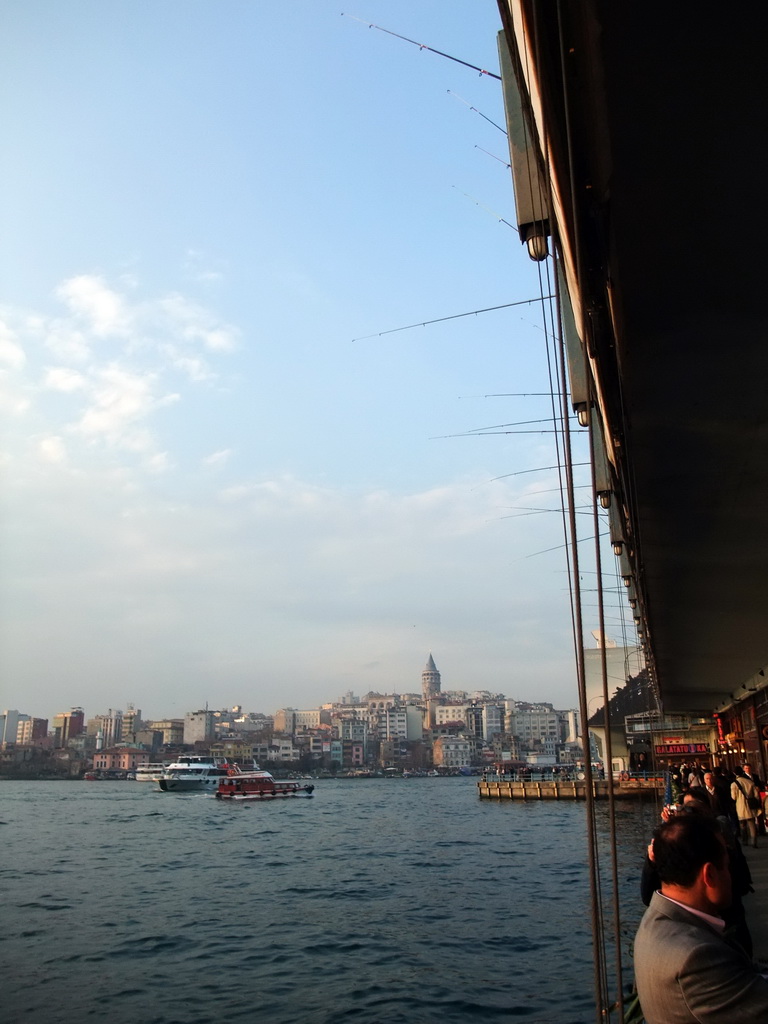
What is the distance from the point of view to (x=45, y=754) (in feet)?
486

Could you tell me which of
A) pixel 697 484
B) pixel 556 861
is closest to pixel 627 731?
pixel 556 861

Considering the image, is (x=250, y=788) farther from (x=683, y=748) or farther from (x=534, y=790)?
(x=683, y=748)

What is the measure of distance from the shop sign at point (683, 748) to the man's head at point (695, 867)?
1606 inches

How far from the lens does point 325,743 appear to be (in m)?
156

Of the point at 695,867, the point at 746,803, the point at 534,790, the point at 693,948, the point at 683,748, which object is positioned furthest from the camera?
the point at 534,790

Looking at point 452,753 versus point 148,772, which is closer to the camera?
point 148,772

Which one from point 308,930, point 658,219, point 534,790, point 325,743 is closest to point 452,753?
point 325,743

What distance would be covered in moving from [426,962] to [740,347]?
979cm

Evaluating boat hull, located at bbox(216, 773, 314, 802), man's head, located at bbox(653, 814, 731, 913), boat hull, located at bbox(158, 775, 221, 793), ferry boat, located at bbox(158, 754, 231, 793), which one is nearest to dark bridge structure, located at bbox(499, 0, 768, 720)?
man's head, located at bbox(653, 814, 731, 913)

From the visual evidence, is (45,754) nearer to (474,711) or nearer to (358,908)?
(474,711)

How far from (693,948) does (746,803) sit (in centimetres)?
1198

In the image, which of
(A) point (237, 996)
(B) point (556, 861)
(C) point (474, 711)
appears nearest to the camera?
(A) point (237, 996)

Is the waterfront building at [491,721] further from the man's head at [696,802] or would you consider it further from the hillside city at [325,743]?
the man's head at [696,802]

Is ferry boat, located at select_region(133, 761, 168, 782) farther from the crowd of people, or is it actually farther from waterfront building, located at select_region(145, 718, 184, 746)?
the crowd of people
